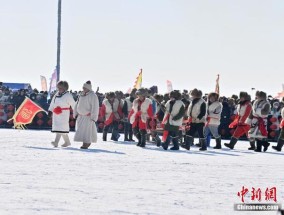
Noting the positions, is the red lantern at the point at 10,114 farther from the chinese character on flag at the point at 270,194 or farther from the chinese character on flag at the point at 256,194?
the chinese character on flag at the point at 256,194

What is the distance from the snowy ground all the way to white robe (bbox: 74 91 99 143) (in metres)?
1.82

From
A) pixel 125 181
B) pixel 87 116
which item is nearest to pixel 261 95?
pixel 87 116

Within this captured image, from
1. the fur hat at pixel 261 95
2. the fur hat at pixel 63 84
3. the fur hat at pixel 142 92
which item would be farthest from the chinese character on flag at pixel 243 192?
the fur hat at pixel 142 92

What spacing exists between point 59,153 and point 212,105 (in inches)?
259

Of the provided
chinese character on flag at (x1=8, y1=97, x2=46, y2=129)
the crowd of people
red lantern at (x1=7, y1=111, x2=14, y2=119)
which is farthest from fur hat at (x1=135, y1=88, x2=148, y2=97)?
red lantern at (x1=7, y1=111, x2=14, y2=119)

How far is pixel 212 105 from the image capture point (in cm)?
2361

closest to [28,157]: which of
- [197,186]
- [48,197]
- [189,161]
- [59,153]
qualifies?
[59,153]

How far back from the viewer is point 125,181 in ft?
38.9

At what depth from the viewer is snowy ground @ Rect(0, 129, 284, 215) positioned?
29.1 feet

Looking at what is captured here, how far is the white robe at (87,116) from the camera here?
20703 millimetres

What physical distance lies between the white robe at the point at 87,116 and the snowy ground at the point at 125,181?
1.82 m

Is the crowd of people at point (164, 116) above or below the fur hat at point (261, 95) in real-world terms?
below

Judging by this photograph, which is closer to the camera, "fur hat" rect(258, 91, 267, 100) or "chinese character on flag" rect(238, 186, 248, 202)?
"chinese character on flag" rect(238, 186, 248, 202)
